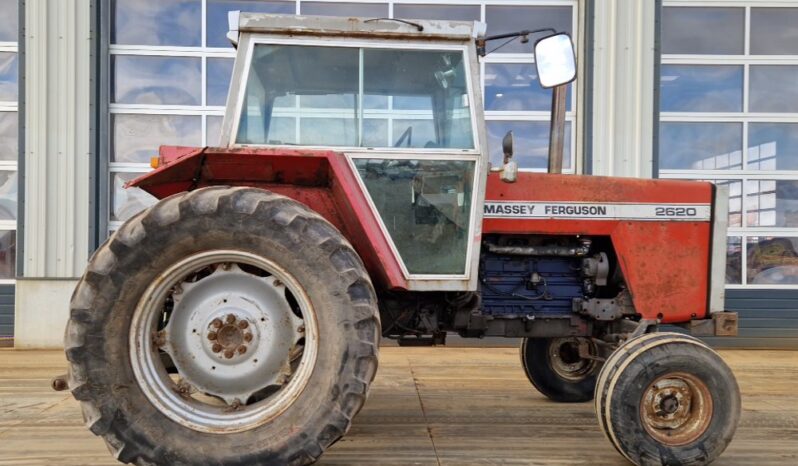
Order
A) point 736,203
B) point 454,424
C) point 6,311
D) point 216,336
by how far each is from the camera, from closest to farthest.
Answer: point 216,336
point 454,424
point 6,311
point 736,203

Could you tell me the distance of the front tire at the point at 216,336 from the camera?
2467mm

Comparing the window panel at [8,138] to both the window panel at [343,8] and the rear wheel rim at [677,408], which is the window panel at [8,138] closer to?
the window panel at [343,8]

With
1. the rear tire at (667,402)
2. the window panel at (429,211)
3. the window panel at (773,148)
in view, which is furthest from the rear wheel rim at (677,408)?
the window panel at (773,148)

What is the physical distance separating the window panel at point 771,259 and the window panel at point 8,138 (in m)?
8.59

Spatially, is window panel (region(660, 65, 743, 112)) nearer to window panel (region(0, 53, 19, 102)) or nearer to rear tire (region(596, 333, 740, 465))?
rear tire (region(596, 333, 740, 465))

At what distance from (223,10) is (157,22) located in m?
0.78

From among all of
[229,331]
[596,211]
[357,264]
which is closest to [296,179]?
→ [357,264]

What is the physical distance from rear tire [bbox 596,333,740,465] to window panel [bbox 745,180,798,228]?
5331 mm

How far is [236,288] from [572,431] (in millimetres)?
2099

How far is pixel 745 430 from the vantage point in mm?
3703

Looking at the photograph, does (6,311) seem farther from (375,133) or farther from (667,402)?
(667,402)

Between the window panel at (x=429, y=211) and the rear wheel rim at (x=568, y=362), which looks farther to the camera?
the rear wheel rim at (x=568, y=362)

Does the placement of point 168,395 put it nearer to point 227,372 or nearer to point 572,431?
point 227,372

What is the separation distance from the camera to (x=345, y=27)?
3033mm
